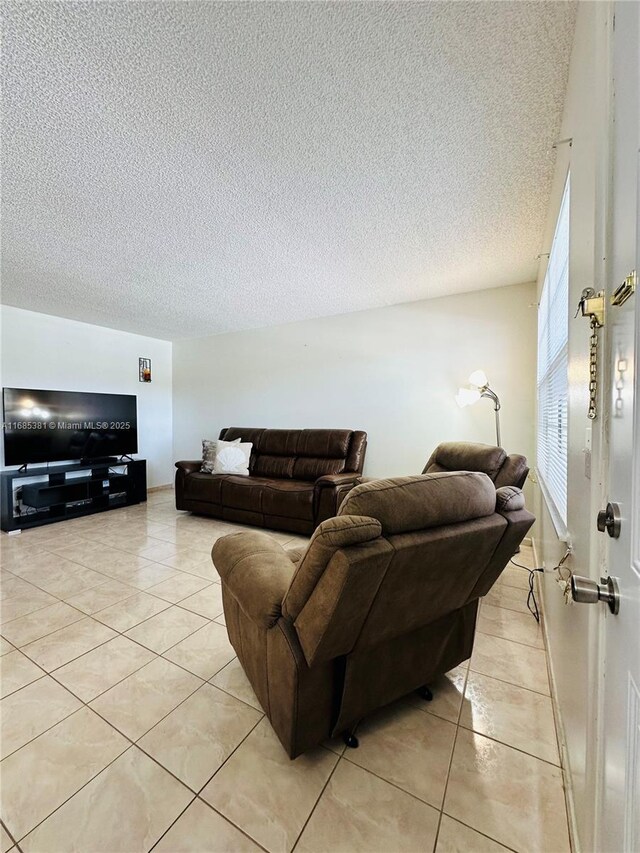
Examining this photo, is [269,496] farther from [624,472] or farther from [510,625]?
[624,472]

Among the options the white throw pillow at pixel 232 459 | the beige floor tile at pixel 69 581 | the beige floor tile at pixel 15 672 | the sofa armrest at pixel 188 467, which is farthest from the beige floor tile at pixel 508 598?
the sofa armrest at pixel 188 467

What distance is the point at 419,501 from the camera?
103cm

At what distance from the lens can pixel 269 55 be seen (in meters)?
1.19

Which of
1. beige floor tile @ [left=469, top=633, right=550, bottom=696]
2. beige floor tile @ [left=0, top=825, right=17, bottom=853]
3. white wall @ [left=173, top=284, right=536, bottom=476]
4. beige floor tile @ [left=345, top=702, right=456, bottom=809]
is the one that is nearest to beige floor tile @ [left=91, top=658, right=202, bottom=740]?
beige floor tile @ [left=0, top=825, right=17, bottom=853]

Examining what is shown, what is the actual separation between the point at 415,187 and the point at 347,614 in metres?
2.07

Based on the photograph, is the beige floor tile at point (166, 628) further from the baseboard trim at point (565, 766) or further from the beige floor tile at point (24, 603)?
the baseboard trim at point (565, 766)

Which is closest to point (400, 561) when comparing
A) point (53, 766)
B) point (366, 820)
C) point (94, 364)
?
point (366, 820)

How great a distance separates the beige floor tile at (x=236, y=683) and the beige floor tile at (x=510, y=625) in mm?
1295

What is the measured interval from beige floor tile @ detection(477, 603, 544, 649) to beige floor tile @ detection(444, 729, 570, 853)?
0.74 m

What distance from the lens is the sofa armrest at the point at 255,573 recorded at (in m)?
1.17

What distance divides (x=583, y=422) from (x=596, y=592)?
1.84 ft

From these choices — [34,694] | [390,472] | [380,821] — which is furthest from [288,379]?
[380,821]

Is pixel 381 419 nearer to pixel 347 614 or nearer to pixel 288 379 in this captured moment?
pixel 288 379

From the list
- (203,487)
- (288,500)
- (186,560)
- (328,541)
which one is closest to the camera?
(328,541)
